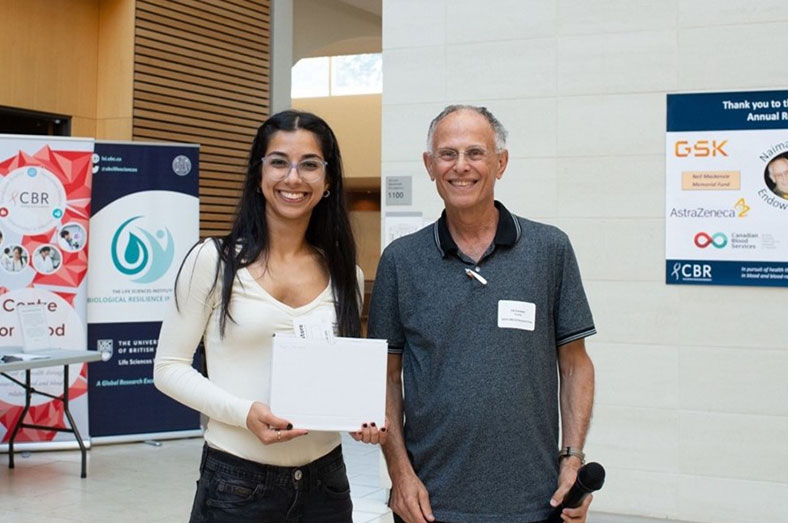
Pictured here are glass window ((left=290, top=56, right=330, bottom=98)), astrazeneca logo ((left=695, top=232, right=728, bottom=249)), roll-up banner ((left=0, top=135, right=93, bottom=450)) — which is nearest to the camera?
astrazeneca logo ((left=695, top=232, right=728, bottom=249))

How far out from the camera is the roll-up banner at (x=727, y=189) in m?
4.67

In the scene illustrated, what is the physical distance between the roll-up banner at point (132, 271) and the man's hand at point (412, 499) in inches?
217

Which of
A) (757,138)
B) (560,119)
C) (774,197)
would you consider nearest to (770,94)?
(757,138)

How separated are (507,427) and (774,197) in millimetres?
3345

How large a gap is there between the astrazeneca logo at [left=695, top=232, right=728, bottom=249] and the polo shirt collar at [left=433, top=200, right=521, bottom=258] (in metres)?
3.06

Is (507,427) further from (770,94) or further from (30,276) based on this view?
(30,276)

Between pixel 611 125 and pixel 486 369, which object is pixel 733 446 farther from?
pixel 486 369

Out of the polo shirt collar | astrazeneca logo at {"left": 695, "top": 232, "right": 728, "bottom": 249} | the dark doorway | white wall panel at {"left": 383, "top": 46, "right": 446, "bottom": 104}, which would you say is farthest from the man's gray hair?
the dark doorway

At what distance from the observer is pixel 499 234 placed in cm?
202

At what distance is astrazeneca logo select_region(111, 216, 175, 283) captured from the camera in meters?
7.07

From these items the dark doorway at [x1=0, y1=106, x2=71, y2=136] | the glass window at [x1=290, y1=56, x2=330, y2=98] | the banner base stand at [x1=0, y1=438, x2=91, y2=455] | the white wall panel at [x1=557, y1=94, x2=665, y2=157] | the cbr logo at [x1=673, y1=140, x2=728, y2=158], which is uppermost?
the glass window at [x1=290, y1=56, x2=330, y2=98]

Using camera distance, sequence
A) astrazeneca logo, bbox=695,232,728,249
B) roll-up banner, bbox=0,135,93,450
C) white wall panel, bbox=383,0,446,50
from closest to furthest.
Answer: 1. astrazeneca logo, bbox=695,232,728,249
2. white wall panel, bbox=383,0,446,50
3. roll-up banner, bbox=0,135,93,450

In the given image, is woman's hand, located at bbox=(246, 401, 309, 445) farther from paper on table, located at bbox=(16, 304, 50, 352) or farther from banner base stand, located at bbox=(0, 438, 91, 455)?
banner base stand, located at bbox=(0, 438, 91, 455)

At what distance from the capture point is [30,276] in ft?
21.8
